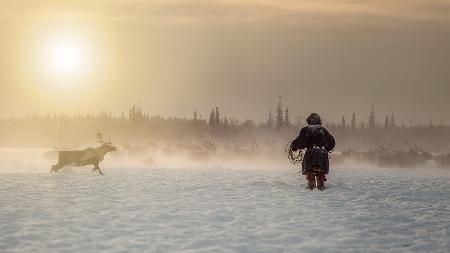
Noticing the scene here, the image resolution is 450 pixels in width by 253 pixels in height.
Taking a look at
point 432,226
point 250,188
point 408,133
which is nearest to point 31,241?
point 432,226

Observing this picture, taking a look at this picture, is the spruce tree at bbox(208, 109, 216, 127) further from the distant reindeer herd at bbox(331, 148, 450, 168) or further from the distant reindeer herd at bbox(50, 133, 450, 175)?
the distant reindeer herd at bbox(331, 148, 450, 168)

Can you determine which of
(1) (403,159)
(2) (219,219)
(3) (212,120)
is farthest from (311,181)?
(3) (212,120)

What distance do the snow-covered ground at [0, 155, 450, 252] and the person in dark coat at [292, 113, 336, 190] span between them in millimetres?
595

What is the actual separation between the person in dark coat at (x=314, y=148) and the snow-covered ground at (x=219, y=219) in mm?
595

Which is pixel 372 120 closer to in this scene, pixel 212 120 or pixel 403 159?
pixel 212 120

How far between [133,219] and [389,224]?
4.84 metres

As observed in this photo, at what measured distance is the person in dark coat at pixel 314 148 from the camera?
1850 cm

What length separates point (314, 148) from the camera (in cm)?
1877

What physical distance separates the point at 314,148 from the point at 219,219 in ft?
26.4

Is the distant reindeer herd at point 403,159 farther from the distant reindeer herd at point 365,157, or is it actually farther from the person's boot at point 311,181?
the person's boot at point 311,181

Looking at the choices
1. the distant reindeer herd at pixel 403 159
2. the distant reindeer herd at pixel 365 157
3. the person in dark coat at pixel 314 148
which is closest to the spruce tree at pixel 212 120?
the distant reindeer herd at pixel 365 157

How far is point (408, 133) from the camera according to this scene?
133500mm

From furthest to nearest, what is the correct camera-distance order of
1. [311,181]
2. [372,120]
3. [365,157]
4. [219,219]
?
[372,120] < [365,157] < [311,181] < [219,219]

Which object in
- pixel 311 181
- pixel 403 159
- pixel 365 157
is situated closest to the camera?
pixel 311 181
